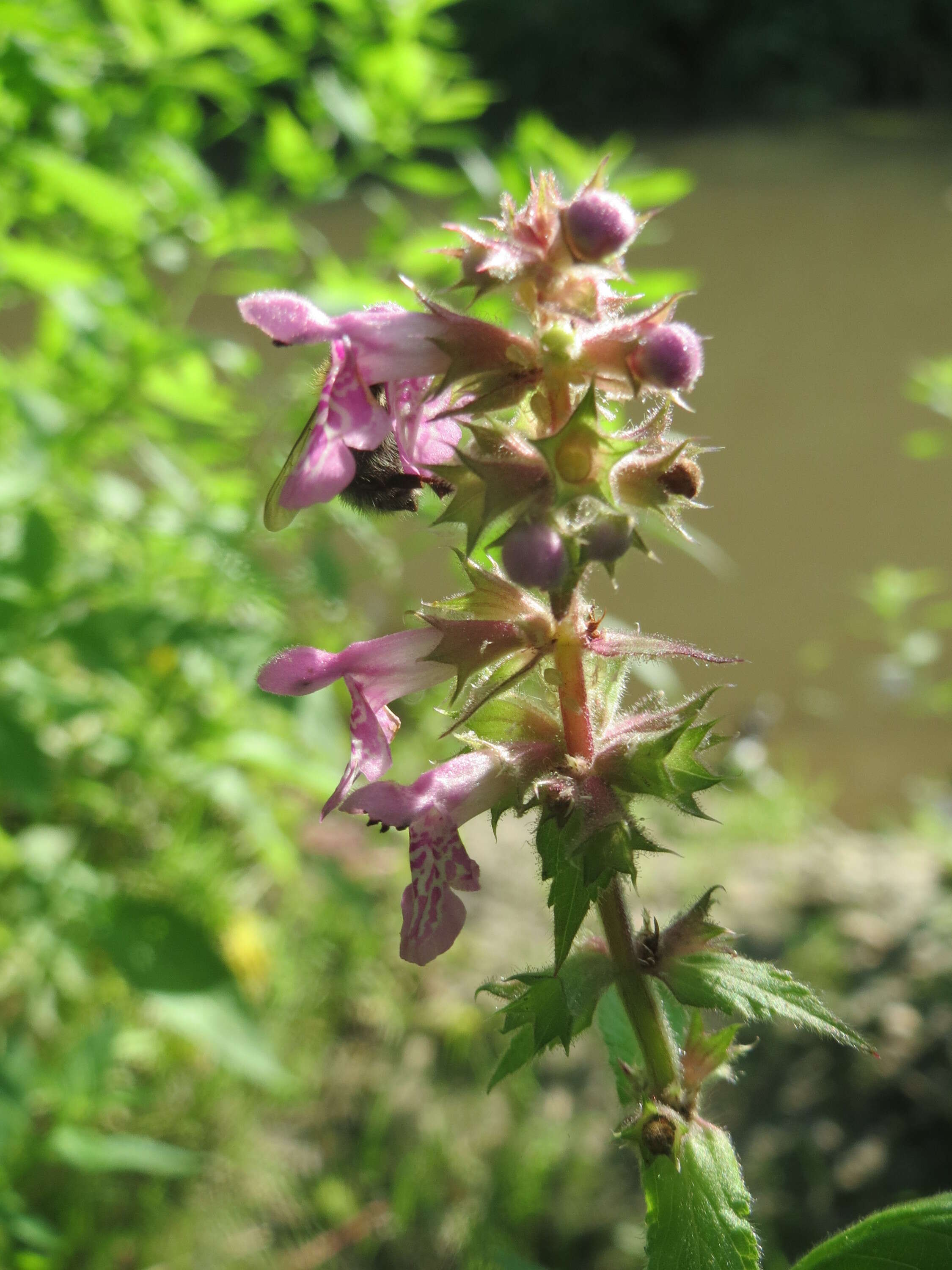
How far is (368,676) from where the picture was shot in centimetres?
114

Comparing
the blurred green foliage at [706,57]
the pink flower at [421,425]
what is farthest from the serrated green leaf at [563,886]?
the blurred green foliage at [706,57]

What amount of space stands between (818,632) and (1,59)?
603 centimetres

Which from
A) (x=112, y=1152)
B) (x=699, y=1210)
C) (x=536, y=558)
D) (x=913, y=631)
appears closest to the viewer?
(x=536, y=558)

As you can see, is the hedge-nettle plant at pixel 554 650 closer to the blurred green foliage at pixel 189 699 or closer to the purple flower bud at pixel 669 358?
the purple flower bud at pixel 669 358

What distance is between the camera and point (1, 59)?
1.95 m

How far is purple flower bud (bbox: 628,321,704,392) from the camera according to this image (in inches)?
36.8

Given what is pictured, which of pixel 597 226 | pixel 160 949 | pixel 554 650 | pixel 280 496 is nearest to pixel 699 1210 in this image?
pixel 554 650

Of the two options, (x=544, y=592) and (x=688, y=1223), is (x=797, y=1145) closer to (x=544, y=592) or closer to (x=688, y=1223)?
(x=688, y=1223)

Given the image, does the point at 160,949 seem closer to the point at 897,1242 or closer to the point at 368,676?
the point at 368,676

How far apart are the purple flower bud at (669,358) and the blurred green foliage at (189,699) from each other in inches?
37.8

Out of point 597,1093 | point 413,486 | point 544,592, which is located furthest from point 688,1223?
point 597,1093

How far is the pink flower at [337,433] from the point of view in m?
0.90

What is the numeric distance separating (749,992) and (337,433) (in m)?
0.67

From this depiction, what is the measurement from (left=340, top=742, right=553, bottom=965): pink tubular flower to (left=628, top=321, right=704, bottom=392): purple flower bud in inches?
15.2
